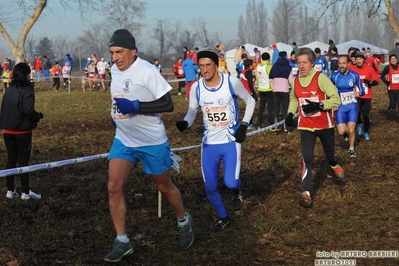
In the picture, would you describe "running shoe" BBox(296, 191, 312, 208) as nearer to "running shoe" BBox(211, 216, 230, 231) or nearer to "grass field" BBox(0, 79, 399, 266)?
"grass field" BBox(0, 79, 399, 266)

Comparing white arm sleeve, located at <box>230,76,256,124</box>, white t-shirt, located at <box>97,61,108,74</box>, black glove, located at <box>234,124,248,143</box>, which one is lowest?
black glove, located at <box>234,124,248,143</box>

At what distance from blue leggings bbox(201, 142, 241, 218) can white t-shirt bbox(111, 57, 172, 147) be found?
45.4 inches

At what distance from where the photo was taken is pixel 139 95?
5871mm

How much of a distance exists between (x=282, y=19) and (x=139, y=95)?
128120mm

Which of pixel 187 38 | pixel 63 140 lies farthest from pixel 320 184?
pixel 187 38

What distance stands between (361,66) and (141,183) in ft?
21.9

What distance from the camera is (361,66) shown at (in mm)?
13648

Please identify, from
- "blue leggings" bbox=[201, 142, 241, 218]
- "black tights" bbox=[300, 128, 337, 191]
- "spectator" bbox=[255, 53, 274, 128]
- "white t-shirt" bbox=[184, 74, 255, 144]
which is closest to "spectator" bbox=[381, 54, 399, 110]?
"spectator" bbox=[255, 53, 274, 128]

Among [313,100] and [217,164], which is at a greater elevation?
[313,100]

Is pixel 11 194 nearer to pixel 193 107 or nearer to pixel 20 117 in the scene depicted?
pixel 20 117

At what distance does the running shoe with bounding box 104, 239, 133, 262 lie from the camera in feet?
19.0

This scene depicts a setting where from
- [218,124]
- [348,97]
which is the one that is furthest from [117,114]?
[348,97]

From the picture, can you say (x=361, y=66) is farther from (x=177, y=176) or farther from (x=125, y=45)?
(x=125, y=45)

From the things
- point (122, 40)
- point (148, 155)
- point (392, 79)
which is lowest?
point (148, 155)
